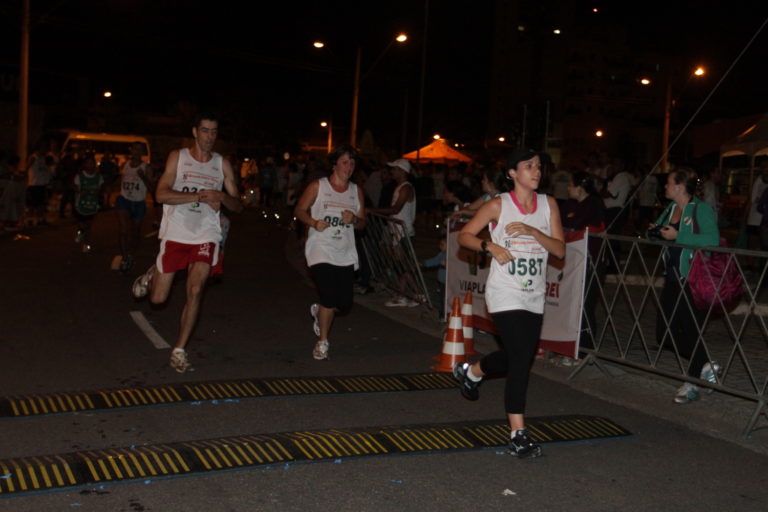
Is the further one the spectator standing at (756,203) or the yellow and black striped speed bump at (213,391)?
the spectator standing at (756,203)

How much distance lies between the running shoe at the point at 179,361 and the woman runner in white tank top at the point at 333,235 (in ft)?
4.07

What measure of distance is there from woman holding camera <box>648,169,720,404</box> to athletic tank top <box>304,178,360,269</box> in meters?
2.60

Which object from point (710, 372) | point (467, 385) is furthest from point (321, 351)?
point (710, 372)

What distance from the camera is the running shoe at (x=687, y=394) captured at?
691cm

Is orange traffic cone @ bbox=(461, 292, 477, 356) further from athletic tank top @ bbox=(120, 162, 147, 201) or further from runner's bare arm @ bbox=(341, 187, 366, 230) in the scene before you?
athletic tank top @ bbox=(120, 162, 147, 201)

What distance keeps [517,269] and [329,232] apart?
9.00 ft

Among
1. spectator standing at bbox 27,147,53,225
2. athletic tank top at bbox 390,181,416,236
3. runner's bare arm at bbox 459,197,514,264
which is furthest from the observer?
spectator standing at bbox 27,147,53,225

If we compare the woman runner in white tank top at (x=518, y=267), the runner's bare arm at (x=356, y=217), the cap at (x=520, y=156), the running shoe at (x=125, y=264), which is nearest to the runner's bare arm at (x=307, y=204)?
the runner's bare arm at (x=356, y=217)

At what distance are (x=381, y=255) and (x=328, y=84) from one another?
155 feet

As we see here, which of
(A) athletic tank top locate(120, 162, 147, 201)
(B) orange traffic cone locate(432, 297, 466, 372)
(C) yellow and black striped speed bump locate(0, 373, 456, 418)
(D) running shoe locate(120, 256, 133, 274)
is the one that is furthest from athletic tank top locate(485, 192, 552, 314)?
(A) athletic tank top locate(120, 162, 147, 201)

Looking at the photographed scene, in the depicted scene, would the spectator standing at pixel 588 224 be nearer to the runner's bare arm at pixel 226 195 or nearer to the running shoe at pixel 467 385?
the running shoe at pixel 467 385

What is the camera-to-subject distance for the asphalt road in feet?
15.0

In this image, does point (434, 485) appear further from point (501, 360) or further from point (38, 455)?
point (38, 455)

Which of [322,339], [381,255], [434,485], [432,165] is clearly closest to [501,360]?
[434,485]
